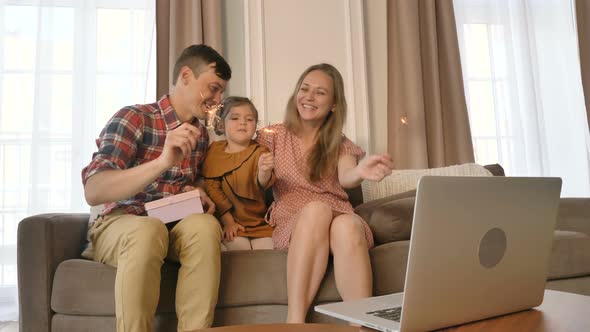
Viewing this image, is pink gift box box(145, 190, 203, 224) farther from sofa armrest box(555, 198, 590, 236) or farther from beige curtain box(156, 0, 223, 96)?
sofa armrest box(555, 198, 590, 236)

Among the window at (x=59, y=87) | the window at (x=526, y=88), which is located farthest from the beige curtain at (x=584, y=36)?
the window at (x=59, y=87)

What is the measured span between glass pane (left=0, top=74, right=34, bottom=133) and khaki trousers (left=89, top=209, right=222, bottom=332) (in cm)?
156

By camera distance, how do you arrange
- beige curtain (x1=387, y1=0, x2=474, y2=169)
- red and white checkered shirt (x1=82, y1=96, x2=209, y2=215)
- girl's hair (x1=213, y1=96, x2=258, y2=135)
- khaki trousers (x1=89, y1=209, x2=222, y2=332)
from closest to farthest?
khaki trousers (x1=89, y1=209, x2=222, y2=332) < red and white checkered shirt (x1=82, y1=96, x2=209, y2=215) < girl's hair (x1=213, y1=96, x2=258, y2=135) < beige curtain (x1=387, y1=0, x2=474, y2=169)

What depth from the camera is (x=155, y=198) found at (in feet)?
5.48

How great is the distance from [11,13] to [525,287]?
9.51 ft

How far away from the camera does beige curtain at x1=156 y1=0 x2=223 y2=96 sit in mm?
2691

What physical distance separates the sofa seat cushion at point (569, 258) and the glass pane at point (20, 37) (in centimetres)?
263

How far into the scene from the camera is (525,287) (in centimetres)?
79

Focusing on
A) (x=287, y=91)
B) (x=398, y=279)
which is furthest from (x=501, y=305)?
(x=287, y=91)

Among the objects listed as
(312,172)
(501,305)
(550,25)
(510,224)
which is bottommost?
(501,305)

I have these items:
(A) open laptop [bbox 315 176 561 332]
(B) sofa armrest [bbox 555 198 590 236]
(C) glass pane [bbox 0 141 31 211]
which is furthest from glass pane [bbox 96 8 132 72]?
(A) open laptop [bbox 315 176 561 332]

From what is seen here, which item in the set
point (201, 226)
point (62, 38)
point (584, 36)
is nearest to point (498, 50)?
point (584, 36)

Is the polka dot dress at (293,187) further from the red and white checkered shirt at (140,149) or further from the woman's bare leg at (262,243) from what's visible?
the red and white checkered shirt at (140,149)

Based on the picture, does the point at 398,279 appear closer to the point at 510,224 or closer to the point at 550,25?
the point at 510,224
